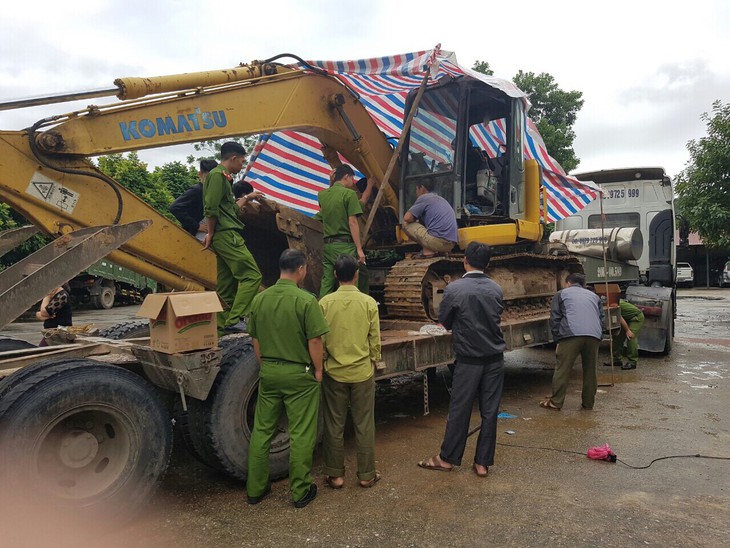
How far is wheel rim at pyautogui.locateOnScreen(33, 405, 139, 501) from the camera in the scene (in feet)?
10.8

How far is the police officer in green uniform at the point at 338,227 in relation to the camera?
5633 mm

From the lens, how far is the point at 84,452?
3.46 m

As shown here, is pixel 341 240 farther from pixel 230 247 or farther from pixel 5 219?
pixel 5 219

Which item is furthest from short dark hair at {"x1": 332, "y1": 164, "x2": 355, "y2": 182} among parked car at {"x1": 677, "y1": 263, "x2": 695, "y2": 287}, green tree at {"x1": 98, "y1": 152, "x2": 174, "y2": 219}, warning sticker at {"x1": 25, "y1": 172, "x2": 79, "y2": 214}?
parked car at {"x1": 677, "y1": 263, "x2": 695, "y2": 287}

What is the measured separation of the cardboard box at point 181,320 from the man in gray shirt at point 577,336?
4.05 m

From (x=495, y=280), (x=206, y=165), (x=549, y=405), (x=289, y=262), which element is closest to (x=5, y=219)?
(x=206, y=165)

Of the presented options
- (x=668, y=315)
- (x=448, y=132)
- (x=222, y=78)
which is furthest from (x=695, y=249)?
(x=222, y=78)

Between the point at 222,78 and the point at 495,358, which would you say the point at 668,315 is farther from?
the point at 222,78

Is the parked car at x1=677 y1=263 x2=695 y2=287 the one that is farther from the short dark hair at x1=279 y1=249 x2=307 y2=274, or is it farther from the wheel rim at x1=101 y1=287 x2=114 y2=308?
the short dark hair at x1=279 y1=249 x2=307 y2=274

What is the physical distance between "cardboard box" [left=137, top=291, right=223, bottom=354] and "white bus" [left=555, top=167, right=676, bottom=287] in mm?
9100

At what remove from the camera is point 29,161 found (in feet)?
13.8

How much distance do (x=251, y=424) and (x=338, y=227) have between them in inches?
85.0

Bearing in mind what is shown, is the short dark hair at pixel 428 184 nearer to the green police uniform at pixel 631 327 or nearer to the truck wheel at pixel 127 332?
the truck wheel at pixel 127 332

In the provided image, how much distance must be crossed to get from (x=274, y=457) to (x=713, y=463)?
357 cm
